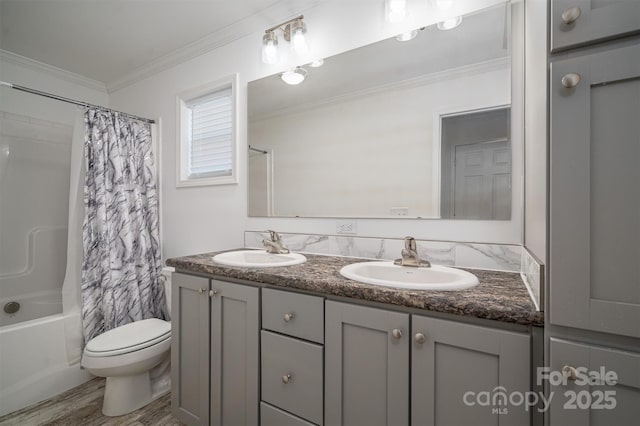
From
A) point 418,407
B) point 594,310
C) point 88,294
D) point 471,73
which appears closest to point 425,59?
point 471,73

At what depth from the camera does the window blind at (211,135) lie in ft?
6.97

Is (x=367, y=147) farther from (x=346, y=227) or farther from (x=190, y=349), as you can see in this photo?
(x=190, y=349)

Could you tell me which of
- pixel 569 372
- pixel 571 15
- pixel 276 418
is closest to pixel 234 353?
pixel 276 418

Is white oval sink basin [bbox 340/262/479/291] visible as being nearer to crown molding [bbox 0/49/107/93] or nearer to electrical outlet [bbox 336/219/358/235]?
electrical outlet [bbox 336/219/358/235]

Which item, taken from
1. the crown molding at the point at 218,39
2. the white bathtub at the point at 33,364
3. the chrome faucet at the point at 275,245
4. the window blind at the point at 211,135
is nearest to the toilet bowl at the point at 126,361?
the white bathtub at the point at 33,364

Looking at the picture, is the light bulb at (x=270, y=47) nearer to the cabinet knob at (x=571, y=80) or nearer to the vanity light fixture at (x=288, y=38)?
the vanity light fixture at (x=288, y=38)

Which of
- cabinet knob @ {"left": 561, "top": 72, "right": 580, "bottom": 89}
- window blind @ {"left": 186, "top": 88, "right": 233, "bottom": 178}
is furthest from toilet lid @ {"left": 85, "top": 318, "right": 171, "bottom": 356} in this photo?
cabinet knob @ {"left": 561, "top": 72, "right": 580, "bottom": 89}

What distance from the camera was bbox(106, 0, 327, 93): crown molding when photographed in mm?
1755

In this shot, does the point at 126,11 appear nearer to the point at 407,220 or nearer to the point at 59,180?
the point at 59,180

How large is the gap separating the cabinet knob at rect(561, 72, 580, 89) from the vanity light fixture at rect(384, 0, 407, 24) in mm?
992

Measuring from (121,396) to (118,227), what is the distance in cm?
112

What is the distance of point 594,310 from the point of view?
64 centimetres

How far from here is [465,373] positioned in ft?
2.63

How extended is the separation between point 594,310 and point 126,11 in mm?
2708
